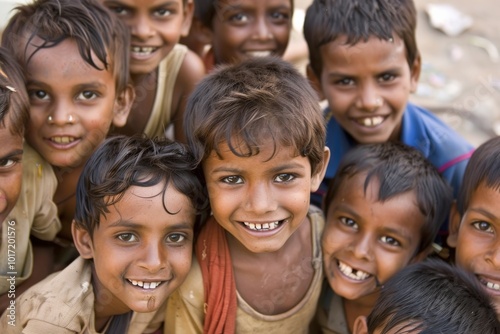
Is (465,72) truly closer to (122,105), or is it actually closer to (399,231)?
(399,231)

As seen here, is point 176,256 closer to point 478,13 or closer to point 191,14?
point 191,14

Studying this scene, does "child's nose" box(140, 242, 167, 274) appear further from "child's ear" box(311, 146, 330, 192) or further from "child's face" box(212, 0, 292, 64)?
"child's face" box(212, 0, 292, 64)

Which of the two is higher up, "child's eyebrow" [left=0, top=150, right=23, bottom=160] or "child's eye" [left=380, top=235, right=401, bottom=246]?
"child's eyebrow" [left=0, top=150, right=23, bottom=160]

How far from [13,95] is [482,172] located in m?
1.74

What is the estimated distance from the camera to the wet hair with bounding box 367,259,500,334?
86.7 inches

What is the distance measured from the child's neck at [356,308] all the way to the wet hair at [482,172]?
51 cm

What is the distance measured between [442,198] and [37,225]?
162 centimetres

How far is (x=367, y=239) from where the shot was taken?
8.96 ft

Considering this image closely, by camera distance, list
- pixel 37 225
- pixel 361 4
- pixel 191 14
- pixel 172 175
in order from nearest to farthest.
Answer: pixel 172 175
pixel 37 225
pixel 361 4
pixel 191 14

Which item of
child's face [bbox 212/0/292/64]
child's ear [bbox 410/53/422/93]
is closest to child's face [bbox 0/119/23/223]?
child's face [bbox 212/0/292/64]

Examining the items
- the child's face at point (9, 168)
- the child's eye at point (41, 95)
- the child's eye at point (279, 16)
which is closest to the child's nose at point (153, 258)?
the child's face at point (9, 168)

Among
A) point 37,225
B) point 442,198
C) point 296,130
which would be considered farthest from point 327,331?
point 37,225

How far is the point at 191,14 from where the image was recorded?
11.8ft

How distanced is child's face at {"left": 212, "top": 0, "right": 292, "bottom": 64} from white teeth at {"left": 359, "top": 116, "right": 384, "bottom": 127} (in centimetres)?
64
